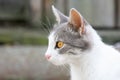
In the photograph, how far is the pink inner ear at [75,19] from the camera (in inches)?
132

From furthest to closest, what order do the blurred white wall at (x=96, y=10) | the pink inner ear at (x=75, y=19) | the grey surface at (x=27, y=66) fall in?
the blurred white wall at (x=96, y=10)
the grey surface at (x=27, y=66)
the pink inner ear at (x=75, y=19)

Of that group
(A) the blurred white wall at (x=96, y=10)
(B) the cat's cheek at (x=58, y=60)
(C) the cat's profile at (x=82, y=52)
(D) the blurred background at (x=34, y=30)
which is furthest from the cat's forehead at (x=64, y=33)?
(A) the blurred white wall at (x=96, y=10)

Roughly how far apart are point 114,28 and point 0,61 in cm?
151

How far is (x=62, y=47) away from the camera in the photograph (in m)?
3.43

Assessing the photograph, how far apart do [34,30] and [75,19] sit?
297 cm

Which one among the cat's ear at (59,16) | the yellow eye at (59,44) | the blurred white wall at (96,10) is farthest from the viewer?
the blurred white wall at (96,10)

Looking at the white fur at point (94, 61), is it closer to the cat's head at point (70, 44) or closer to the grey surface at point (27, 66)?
the cat's head at point (70, 44)

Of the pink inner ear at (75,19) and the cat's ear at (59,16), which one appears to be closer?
the pink inner ear at (75,19)

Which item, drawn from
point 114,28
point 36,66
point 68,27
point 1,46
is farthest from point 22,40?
point 68,27

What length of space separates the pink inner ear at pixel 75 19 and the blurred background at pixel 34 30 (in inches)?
78.0

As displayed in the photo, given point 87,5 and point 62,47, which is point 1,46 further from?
point 62,47

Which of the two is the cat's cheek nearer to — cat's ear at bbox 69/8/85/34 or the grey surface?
cat's ear at bbox 69/8/85/34

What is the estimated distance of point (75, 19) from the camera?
11.1ft

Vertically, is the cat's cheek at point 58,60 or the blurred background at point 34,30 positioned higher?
the blurred background at point 34,30
